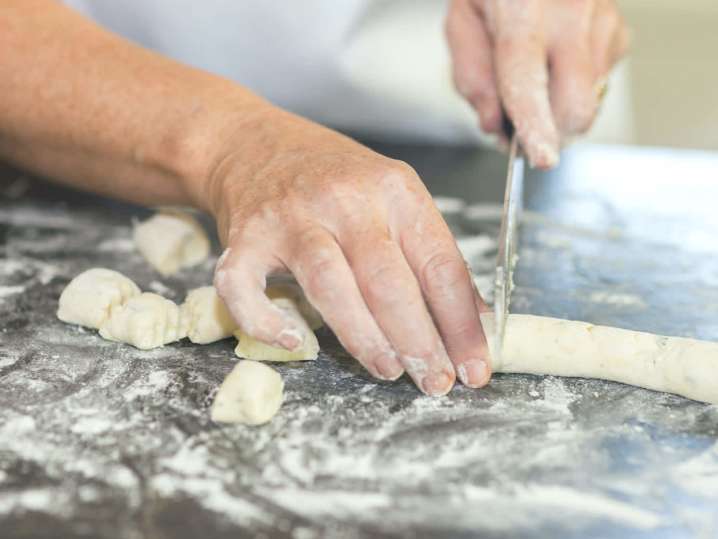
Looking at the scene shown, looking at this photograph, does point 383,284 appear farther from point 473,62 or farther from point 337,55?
point 337,55

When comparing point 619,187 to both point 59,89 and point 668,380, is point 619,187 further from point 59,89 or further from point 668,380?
point 59,89

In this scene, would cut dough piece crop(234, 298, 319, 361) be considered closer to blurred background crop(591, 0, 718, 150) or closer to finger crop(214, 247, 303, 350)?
finger crop(214, 247, 303, 350)

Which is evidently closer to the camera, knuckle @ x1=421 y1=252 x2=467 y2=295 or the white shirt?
knuckle @ x1=421 y1=252 x2=467 y2=295

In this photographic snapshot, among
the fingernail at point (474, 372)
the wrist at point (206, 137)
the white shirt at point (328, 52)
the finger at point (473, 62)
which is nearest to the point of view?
the fingernail at point (474, 372)

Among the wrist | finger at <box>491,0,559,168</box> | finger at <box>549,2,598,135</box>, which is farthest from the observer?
finger at <box>549,2,598,135</box>

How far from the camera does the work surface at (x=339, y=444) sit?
1026 mm

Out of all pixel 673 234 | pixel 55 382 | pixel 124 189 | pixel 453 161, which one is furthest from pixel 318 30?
pixel 55 382

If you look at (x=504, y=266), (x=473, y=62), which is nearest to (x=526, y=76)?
(x=473, y=62)

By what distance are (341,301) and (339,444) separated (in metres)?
0.18

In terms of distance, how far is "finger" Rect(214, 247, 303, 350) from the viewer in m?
1.20

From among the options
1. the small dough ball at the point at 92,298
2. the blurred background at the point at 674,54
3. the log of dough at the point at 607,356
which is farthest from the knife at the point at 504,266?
the blurred background at the point at 674,54

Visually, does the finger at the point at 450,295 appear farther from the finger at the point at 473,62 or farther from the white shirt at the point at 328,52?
the white shirt at the point at 328,52

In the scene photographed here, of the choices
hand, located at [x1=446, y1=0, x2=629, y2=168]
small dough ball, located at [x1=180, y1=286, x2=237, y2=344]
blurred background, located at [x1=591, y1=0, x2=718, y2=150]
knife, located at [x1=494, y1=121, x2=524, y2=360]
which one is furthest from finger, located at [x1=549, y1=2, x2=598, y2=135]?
blurred background, located at [x1=591, y1=0, x2=718, y2=150]

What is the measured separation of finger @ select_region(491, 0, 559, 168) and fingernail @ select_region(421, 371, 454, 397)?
0.55 meters
